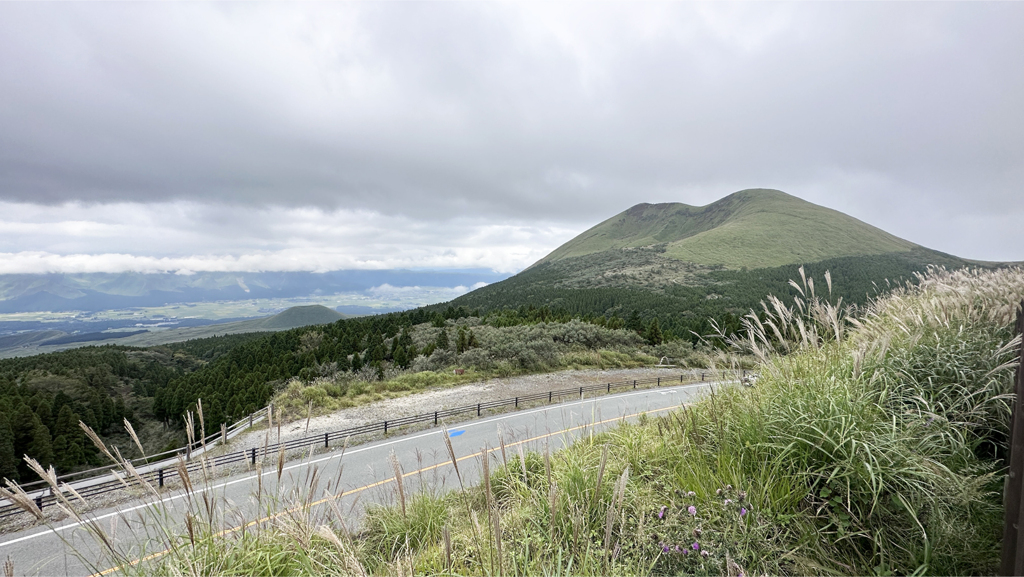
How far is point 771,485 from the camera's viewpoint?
10.1 ft

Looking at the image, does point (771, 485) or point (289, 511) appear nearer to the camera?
point (289, 511)

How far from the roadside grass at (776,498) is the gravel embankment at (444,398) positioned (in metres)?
11.3

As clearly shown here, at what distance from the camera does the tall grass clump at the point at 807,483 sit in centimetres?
267

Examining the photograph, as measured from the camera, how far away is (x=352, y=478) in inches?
396

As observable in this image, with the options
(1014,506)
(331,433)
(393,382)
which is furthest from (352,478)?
(393,382)

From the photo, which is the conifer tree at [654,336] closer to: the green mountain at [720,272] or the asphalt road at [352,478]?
the green mountain at [720,272]

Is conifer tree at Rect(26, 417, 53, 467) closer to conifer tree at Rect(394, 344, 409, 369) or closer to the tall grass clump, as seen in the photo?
conifer tree at Rect(394, 344, 409, 369)

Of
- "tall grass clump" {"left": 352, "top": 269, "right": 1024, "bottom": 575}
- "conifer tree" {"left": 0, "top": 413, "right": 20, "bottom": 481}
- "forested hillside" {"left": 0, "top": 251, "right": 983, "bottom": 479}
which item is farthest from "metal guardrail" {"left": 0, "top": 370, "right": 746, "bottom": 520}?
"conifer tree" {"left": 0, "top": 413, "right": 20, "bottom": 481}

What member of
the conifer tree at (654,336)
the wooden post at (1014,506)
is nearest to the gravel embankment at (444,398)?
the conifer tree at (654,336)

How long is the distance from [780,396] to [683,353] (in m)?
31.3

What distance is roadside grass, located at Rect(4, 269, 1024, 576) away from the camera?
2605 mm

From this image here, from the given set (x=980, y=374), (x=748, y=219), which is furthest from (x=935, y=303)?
(x=748, y=219)

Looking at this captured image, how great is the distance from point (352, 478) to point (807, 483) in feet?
33.1

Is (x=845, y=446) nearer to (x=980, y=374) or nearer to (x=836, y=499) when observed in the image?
→ (x=836, y=499)
